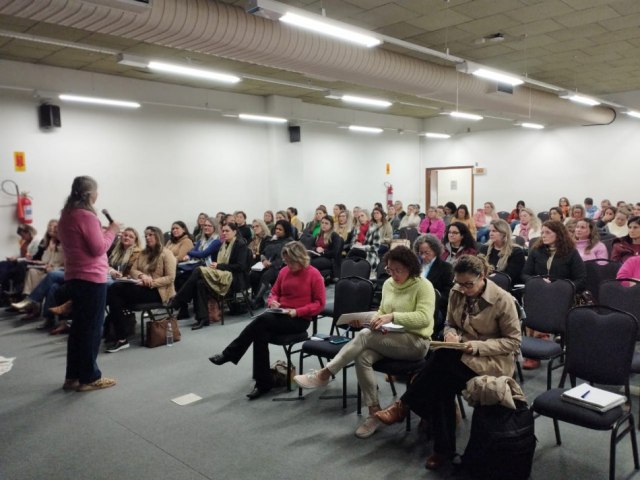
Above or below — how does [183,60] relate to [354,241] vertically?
above

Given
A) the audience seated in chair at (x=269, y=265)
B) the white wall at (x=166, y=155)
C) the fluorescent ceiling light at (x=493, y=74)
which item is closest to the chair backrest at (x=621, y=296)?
the fluorescent ceiling light at (x=493, y=74)

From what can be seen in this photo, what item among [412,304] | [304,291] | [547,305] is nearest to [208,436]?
[304,291]

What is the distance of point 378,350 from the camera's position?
128 inches

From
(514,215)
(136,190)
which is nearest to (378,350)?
(136,190)

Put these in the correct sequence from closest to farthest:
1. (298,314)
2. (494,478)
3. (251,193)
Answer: (494,478), (298,314), (251,193)

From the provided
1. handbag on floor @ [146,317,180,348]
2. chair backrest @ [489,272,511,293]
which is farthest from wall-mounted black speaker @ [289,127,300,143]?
chair backrest @ [489,272,511,293]

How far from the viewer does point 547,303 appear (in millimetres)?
3889

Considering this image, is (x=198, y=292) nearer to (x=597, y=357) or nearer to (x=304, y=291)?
(x=304, y=291)

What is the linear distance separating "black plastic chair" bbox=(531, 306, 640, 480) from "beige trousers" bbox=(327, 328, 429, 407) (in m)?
0.80

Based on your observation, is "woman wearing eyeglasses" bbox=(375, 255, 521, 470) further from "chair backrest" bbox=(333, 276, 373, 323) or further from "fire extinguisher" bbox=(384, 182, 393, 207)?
"fire extinguisher" bbox=(384, 182, 393, 207)

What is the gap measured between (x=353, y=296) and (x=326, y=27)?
7.99 feet

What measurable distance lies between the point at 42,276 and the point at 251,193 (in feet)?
16.5

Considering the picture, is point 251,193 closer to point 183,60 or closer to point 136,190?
point 136,190

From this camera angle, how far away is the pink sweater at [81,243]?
3832 millimetres
